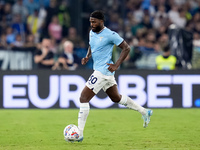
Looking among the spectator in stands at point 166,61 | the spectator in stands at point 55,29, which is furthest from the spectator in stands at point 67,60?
the spectator in stands at point 166,61

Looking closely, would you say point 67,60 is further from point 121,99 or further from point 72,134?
point 72,134

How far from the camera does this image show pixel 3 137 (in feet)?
28.6

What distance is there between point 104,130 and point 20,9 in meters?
9.46

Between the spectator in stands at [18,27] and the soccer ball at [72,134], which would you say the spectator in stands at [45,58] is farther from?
the soccer ball at [72,134]

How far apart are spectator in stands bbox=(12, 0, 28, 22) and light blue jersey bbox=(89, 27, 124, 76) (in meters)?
10.0

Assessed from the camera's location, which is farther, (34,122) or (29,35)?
(29,35)

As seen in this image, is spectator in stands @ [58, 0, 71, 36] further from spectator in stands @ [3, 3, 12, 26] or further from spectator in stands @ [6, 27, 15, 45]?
spectator in stands @ [6, 27, 15, 45]

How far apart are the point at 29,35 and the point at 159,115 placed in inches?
261

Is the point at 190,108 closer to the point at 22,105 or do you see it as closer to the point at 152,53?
the point at 152,53

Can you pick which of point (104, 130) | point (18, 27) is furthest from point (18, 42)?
point (104, 130)

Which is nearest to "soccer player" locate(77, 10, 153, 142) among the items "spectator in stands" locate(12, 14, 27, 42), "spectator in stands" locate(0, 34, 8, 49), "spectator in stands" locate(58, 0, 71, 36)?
"spectator in stands" locate(0, 34, 8, 49)

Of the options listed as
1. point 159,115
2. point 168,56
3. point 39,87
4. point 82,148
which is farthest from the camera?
point 168,56

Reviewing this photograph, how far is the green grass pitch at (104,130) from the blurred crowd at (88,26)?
342cm

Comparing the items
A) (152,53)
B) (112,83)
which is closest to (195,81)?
(152,53)
